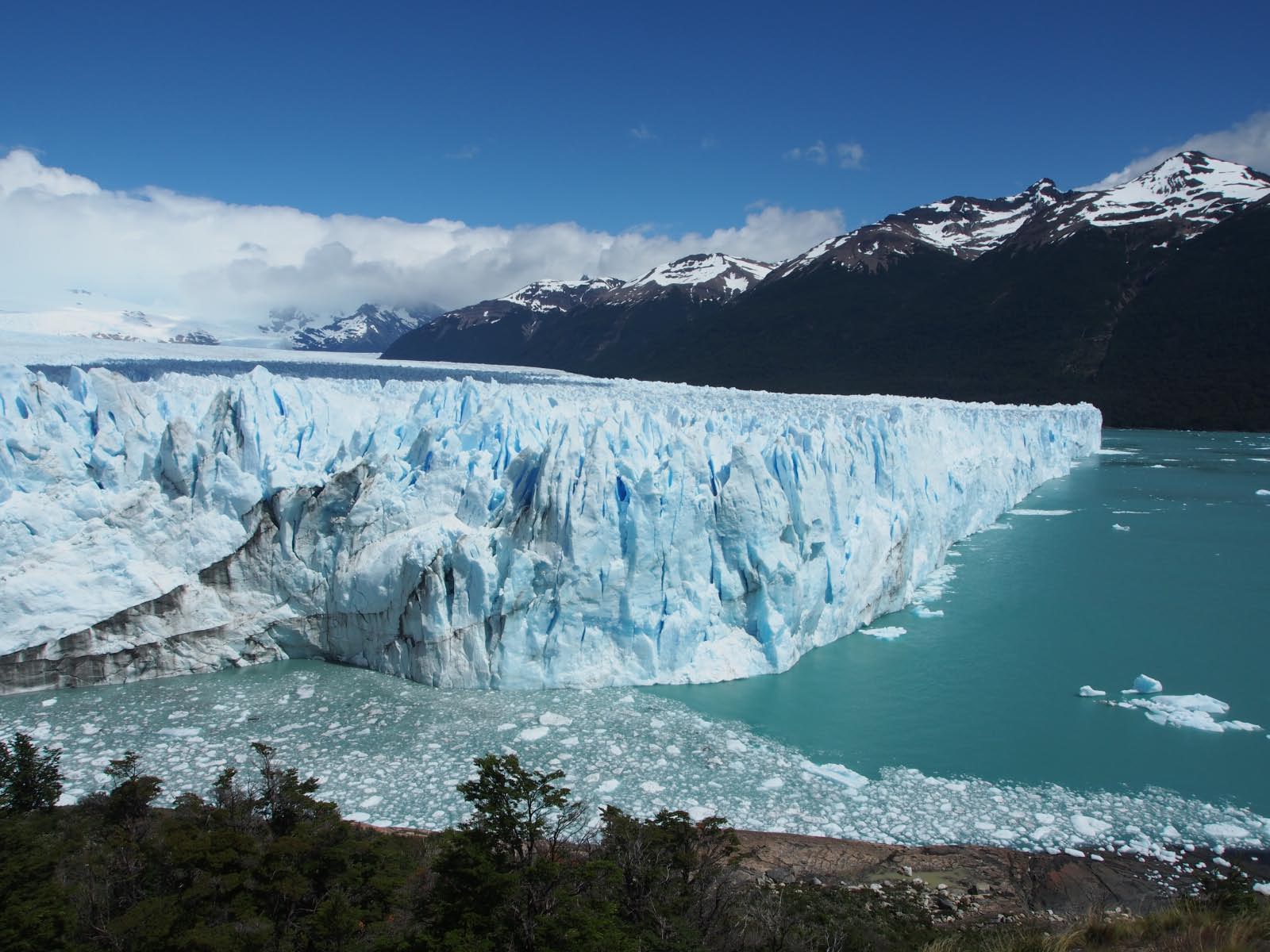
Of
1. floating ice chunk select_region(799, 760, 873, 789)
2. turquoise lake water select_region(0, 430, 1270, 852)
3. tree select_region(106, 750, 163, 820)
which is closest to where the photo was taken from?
tree select_region(106, 750, 163, 820)

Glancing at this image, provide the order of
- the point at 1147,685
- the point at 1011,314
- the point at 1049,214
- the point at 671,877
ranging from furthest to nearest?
1. the point at 1049,214
2. the point at 1011,314
3. the point at 1147,685
4. the point at 671,877

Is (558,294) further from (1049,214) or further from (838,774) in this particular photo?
(838,774)

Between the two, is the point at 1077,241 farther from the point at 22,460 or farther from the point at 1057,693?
the point at 22,460

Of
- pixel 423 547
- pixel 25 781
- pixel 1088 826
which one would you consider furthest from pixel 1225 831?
pixel 25 781

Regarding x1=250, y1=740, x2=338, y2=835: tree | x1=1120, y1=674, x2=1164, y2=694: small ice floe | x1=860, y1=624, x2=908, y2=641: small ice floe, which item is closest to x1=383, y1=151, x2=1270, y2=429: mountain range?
x1=860, y1=624, x2=908, y2=641: small ice floe

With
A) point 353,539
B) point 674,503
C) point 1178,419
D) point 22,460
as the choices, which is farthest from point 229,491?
point 1178,419

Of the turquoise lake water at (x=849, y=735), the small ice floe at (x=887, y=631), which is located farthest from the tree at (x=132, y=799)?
the small ice floe at (x=887, y=631)

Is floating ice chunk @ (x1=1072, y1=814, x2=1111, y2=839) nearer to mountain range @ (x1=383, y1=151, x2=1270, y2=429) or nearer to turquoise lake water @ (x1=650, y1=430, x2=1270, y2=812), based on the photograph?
turquoise lake water @ (x1=650, y1=430, x2=1270, y2=812)
